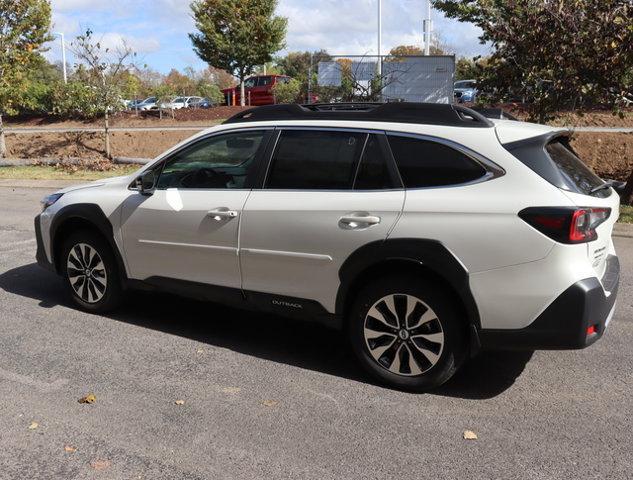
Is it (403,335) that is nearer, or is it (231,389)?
(403,335)

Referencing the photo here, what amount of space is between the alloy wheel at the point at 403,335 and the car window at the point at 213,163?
4.80 ft

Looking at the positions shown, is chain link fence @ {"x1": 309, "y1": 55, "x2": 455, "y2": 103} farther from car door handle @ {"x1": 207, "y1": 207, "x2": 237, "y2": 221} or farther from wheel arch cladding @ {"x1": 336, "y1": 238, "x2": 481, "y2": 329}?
wheel arch cladding @ {"x1": 336, "y1": 238, "x2": 481, "y2": 329}

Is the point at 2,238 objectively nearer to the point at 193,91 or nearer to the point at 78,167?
the point at 78,167

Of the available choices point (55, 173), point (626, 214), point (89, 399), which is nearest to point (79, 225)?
point (89, 399)

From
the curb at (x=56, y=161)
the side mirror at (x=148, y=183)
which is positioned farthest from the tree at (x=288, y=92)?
the side mirror at (x=148, y=183)

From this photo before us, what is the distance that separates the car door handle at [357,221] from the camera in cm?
392

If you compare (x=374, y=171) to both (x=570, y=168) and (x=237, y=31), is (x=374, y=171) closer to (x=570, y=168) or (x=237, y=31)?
(x=570, y=168)

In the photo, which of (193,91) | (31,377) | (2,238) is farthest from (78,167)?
(193,91)

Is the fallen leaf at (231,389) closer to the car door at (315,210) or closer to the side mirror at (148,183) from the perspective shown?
the car door at (315,210)

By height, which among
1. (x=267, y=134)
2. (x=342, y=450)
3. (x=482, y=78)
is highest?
(x=482, y=78)

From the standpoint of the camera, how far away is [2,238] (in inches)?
348

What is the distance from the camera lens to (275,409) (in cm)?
381

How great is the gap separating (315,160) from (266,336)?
1580 mm

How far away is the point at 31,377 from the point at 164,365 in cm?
87
